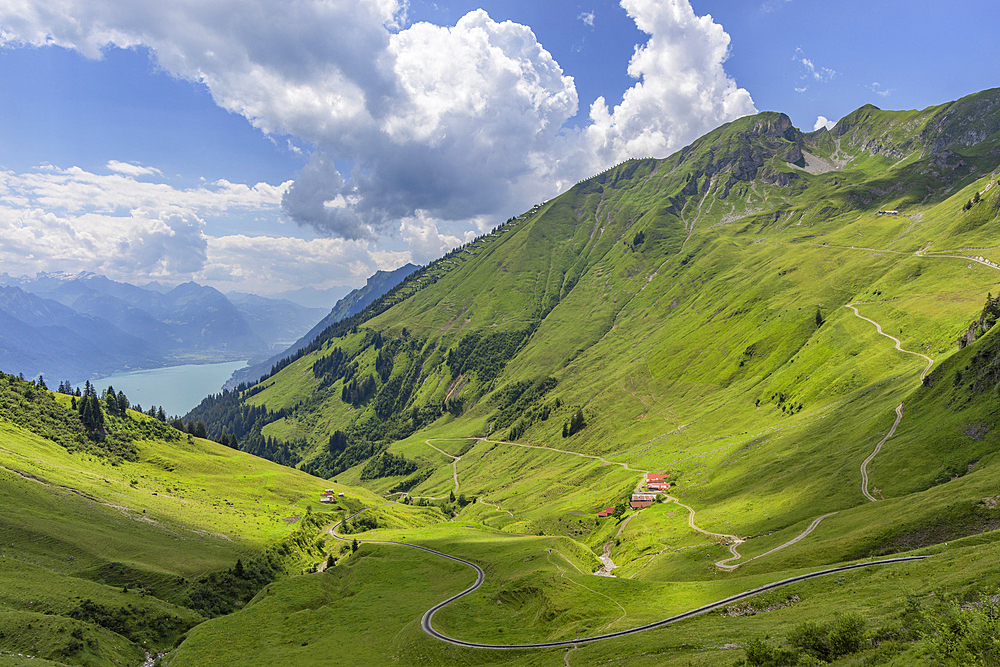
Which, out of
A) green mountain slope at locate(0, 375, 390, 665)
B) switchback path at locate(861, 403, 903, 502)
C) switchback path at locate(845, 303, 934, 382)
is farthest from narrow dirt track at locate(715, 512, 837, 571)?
green mountain slope at locate(0, 375, 390, 665)

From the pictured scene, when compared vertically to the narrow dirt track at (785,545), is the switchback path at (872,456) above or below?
above

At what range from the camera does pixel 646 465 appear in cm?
17538

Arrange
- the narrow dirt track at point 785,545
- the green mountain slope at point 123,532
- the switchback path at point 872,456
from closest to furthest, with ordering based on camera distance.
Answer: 1. the green mountain slope at point 123,532
2. the narrow dirt track at point 785,545
3. the switchback path at point 872,456

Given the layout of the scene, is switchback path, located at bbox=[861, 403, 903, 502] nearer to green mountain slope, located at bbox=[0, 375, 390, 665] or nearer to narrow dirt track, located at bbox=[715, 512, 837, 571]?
narrow dirt track, located at bbox=[715, 512, 837, 571]

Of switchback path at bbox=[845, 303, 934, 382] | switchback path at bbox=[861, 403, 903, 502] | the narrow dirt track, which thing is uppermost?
switchback path at bbox=[845, 303, 934, 382]

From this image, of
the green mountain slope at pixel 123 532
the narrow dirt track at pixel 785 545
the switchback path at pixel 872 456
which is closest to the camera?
the green mountain slope at pixel 123 532

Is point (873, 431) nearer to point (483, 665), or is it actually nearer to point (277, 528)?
point (483, 665)

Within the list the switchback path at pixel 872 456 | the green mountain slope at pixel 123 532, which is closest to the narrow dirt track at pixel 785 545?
the switchback path at pixel 872 456

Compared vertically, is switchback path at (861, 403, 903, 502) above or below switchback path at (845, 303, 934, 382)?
below

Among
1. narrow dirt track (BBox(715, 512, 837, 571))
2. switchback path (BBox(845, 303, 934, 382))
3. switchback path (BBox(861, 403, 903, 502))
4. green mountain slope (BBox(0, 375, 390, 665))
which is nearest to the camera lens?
green mountain slope (BBox(0, 375, 390, 665))

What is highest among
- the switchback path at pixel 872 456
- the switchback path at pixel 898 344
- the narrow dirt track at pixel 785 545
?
the switchback path at pixel 898 344

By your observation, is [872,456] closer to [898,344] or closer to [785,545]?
[785,545]

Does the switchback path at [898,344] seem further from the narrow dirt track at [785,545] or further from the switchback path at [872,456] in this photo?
the narrow dirt track at [785,545]

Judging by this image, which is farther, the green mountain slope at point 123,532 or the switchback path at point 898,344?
the switchback path at point 898,344
